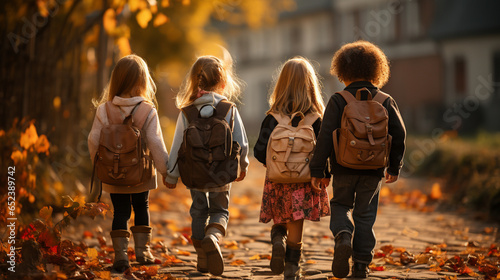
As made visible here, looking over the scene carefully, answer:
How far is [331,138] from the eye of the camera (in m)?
3.71

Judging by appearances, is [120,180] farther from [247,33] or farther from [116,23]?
[247,33]

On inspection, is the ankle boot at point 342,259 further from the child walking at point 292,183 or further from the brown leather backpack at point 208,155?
the brown leather backpack at point 208,155

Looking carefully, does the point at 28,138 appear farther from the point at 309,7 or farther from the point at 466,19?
the point at 309,7

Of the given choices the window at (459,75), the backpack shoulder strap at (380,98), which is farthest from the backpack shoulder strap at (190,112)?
the window at (459,75)

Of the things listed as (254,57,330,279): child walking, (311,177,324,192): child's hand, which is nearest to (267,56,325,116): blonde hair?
(254,57,330,279): child walking

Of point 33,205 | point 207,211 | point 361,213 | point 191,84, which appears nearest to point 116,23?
point 33,205

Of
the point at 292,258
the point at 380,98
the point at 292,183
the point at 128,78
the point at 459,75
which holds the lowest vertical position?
the point at 292,258

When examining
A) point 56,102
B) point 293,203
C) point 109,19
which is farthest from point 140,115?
point 56,102

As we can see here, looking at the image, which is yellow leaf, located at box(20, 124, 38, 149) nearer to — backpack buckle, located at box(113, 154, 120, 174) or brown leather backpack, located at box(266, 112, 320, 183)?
backpack buckle, located at box(113, 154, 120, 174)

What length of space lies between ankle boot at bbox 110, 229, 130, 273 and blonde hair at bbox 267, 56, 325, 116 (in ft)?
4.16

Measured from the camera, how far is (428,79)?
Result: 71.5 feet

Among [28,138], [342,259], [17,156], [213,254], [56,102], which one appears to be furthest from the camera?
[56,102]

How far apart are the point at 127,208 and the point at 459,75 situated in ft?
62.0

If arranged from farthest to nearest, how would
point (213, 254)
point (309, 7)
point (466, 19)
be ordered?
1. point (309, 7)
2. point (466, 19)
3. point (213, 254)
